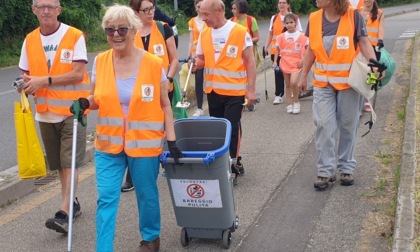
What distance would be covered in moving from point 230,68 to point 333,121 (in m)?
1.13

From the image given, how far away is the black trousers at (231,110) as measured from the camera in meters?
6.43

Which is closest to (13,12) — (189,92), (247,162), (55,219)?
(189,92)

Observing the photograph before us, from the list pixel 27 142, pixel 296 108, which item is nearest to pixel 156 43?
pixel 27 142

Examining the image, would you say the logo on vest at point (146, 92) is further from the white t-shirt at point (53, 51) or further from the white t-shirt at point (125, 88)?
the white t-shirt at point (53, 51)

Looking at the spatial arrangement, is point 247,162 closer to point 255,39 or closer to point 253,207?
point 253,207

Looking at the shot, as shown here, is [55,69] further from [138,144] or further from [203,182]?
[203,182]

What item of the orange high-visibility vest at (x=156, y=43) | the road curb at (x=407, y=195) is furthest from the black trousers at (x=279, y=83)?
the orange high-visibility vest at (x=156, y=43)

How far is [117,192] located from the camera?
14.7 feet

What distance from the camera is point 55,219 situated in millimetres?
5281

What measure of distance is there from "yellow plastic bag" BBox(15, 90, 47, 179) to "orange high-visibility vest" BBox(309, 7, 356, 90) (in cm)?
266

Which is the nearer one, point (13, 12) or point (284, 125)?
point (284, 125)

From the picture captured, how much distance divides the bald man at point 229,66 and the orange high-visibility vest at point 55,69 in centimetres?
146

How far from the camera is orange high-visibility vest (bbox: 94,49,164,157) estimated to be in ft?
14.7

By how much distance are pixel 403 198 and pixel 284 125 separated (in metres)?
4.09
